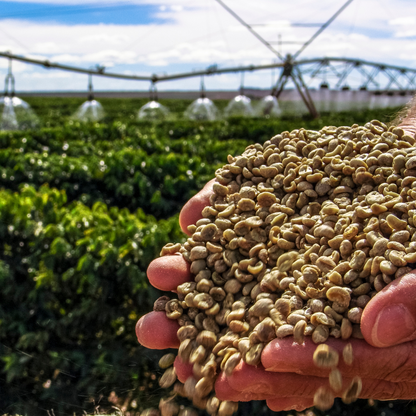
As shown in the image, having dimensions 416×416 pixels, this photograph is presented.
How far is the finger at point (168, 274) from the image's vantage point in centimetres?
150

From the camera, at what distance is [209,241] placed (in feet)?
5.11

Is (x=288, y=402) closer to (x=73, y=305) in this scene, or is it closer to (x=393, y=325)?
(x=393, y=325)

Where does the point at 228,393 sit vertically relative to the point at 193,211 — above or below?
below

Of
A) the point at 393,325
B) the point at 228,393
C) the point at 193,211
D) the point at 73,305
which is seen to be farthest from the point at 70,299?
the point at 393,325

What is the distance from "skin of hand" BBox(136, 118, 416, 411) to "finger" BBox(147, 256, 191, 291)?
0.91 feet

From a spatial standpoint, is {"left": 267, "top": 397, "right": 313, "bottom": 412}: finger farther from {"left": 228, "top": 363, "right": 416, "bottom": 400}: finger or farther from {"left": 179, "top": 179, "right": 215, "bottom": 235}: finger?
{"left": 179, "top": 179, "right": 215, "bottom": 235}: finger

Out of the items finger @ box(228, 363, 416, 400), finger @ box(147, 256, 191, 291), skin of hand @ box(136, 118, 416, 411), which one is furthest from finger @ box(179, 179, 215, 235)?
finger @ box(228, 363, 416, 400)

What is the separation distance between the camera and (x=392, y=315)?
102cm

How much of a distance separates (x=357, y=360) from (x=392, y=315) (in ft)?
0.53

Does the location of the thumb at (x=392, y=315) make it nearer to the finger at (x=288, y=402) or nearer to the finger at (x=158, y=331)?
the finger at (x=288, y=402)

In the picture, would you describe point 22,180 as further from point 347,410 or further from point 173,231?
point 347,410

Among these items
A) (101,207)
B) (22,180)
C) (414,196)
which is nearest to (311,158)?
(414,196)

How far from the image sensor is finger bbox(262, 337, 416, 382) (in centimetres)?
108

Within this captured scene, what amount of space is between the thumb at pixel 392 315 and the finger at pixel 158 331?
1.98 feet
